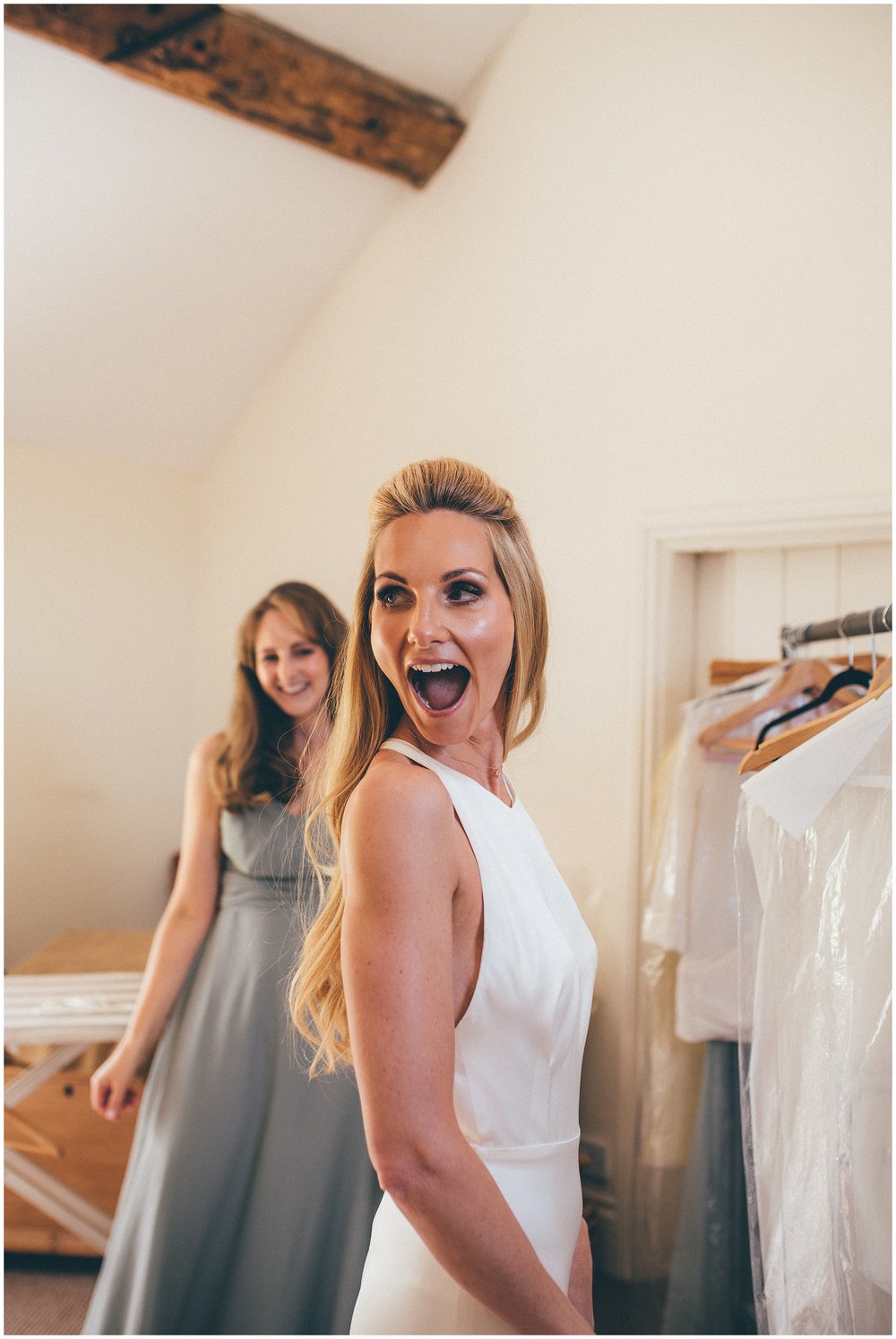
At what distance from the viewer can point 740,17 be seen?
248cm

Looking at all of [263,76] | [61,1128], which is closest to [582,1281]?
[61,1128]

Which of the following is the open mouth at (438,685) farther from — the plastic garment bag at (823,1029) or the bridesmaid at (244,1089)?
the bridesmaid at (244,1089)

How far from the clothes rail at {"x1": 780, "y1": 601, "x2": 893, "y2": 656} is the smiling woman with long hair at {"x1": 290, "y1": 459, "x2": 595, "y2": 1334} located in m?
0.65

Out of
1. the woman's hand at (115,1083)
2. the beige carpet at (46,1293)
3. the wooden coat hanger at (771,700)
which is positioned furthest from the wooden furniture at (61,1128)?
the wooden coat hanger at (771,700)

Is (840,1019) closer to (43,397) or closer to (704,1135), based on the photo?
(704,1135)

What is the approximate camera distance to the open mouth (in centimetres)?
89

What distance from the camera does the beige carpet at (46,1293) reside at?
94.6 inches

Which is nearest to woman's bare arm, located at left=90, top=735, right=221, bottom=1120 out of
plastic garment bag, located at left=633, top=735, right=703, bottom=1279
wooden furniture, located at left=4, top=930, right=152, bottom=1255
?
wooden furniture, located at left=4, top=930, right=152, bottom=1255

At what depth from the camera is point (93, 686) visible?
3.54m

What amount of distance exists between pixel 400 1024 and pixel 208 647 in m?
2.98

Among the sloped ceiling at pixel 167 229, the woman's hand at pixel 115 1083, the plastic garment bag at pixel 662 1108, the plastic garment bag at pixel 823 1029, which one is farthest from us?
the sloped ceiling at pixel 167 229

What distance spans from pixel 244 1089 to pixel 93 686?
1971 mm

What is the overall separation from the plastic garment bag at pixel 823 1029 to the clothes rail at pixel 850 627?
0.89 ft

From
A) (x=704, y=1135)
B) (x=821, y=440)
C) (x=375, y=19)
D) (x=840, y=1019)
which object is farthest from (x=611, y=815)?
(x=375, y=19)
